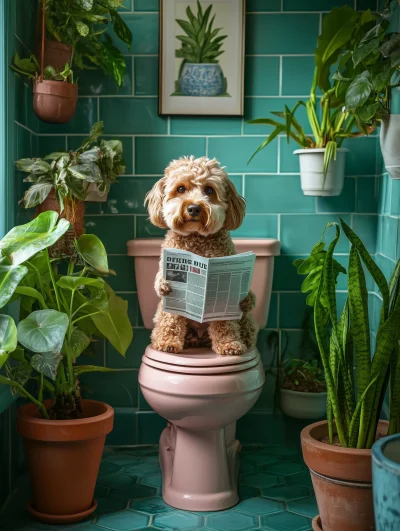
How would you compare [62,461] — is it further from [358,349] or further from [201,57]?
[201,57]

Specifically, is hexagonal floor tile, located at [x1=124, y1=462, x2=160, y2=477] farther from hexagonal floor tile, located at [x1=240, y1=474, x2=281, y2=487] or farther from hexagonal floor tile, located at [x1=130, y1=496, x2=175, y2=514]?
hexagonal floor tile, located at [x1=240, y1=474, x2=281, y2=487]

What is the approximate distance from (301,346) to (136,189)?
0.90m

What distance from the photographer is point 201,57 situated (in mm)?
2676

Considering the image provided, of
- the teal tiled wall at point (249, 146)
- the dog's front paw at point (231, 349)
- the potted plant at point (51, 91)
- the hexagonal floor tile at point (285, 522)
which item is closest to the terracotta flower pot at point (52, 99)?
the potted plant at point (51, 91)

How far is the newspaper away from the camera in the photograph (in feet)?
6.91

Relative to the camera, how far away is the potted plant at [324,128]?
2.44m

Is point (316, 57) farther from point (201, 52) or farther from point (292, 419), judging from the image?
point (292, 419)

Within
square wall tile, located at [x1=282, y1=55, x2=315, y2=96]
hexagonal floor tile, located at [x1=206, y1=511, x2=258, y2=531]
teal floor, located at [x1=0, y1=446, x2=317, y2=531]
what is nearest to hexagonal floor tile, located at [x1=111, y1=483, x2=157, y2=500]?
teal floor, located at [x1=0, y1=446, x2=317, y2=531]

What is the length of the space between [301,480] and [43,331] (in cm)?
114

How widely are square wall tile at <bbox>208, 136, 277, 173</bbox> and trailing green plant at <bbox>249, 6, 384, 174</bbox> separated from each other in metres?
0.09

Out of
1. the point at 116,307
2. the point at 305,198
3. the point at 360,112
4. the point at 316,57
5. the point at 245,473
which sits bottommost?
the point at 245,473

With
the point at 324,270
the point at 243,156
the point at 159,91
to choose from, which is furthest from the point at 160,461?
the point at 159,91

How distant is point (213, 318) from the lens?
7.17 ft

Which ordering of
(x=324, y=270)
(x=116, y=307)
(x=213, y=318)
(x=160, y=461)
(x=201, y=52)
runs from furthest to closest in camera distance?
(x=201, y=52) → (x=160, y=461) → (x=116, y=307) → (x=213, y=318) → (x=324, y=270)
